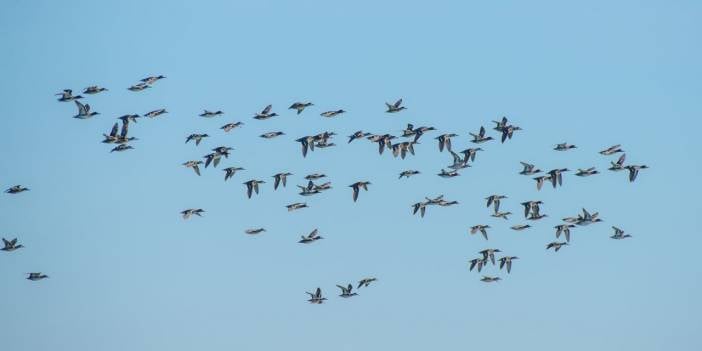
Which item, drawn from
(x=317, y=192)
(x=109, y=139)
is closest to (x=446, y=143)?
(x=317, y=192)

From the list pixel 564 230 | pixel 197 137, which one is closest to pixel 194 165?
pixel 197 137

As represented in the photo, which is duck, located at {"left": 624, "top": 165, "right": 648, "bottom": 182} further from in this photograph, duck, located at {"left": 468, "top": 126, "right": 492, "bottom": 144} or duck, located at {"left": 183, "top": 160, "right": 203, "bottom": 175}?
duck, located at {"left": 183, "top": 160, "right": 203, "bottom": 175}

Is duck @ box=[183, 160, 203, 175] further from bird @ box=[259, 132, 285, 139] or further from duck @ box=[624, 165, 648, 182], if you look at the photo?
duck @ box=[624, 165, 648, 182]

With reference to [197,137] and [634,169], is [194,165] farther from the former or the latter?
[634,169]

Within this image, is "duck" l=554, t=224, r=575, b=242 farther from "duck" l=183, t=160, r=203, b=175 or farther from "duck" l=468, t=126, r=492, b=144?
"duck" l=183, t=160, r=203, b=175

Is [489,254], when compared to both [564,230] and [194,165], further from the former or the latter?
[194,165]

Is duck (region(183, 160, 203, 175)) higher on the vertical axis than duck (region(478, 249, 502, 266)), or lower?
higher

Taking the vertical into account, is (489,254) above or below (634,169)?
below

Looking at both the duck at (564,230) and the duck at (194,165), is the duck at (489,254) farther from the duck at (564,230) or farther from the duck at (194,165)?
the duck at (194,165)

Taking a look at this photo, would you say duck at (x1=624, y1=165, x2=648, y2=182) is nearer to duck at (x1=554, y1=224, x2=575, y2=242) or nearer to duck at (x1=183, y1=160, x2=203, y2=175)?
duck at (x1=554, y1=224, x2=575, y2=242)

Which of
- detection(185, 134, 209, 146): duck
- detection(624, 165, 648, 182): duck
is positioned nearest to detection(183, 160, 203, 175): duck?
detection(185, 134, 209, 146): duck

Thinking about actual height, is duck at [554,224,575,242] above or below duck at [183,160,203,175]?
below

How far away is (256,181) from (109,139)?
11432 mm

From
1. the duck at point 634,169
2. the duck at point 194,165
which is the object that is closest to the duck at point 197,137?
the duck at point 194,165
